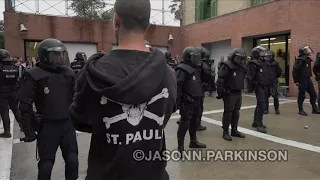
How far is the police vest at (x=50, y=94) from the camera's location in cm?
326

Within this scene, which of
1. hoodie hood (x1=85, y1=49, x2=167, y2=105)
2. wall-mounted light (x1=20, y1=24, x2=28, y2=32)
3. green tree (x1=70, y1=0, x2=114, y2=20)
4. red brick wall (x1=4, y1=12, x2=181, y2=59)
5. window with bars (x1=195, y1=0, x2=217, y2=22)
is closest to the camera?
hoodie hood (x1=85, y1=49, x2=167, y2=105)

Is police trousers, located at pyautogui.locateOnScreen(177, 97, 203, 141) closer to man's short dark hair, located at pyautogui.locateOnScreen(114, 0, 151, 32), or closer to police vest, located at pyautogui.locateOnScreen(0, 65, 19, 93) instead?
man's short dark hair, located at pyautogui.locateOnScreen(114, 0, 151, 32)

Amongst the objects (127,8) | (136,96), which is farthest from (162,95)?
(127,8)

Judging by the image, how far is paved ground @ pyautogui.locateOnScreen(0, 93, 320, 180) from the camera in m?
4.29

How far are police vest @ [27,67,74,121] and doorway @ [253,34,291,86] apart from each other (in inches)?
512

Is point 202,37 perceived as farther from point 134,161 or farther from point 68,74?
point 134,161

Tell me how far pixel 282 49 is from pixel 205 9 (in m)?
7.14

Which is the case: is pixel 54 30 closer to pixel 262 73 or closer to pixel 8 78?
pixel 8 78

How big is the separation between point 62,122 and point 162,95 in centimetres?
211

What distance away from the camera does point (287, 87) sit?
44.4ft

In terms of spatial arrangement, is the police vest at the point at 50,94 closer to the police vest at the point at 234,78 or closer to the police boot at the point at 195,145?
the police boot at the point at 195,145

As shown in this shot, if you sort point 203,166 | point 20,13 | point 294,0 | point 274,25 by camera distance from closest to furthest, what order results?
1. point 203,166
2. point 294,0
3. point 274,25
4. point 20,13

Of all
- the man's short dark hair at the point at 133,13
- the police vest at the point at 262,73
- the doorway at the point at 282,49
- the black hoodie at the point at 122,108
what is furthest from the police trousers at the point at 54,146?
the doorway at the point at 282,49

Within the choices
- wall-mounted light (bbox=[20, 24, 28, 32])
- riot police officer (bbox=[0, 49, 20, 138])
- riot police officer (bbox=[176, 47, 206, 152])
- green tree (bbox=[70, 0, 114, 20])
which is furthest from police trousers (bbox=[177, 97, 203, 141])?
green tree (bbox=[70, 0, 114, 20])
